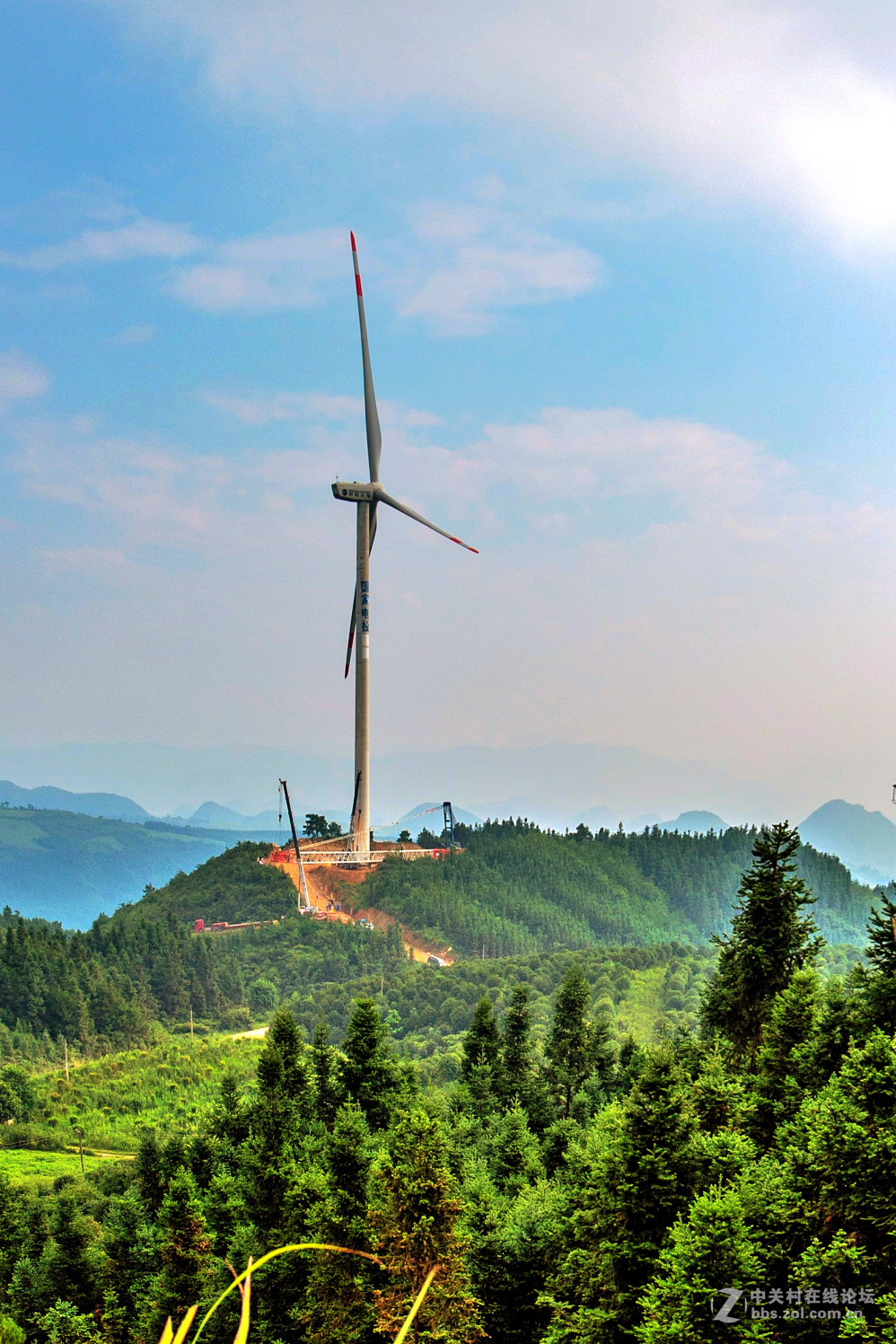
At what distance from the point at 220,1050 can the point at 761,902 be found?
511ft

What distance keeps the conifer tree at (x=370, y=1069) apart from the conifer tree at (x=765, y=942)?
27935mm

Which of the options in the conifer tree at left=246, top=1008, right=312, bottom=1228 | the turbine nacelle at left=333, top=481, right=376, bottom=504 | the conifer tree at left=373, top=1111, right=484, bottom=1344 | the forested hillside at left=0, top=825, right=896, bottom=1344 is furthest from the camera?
the turbine nacelle at left=333, top=481, right=376, bottom=504

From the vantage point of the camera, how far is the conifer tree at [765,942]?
62562mm

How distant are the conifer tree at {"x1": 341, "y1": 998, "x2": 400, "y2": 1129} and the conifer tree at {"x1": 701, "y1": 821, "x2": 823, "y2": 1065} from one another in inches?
1100

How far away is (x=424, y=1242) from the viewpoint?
50750mm

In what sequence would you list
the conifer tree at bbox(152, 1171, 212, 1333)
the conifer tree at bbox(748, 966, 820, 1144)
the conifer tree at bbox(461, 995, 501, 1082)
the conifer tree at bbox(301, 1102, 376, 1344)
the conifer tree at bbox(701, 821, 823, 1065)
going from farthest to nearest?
1. the conifer tree at bbox(461, 995, 501, 1082)
2. the conifer tree at bbox(152, 1171, 212, 1333)
3. the conifer tree at bbox(701, 821, 823, 1065)
4. the conifer tree at bbox(301, 1102, 376, 1344)
5. the conifer tree at bbox(748, 966, 820, 1144)

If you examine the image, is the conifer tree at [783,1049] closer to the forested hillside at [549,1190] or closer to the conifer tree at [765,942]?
the forested hillside at [549,1190]

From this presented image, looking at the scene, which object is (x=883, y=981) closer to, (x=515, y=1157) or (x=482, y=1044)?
(x=515, y=1157)

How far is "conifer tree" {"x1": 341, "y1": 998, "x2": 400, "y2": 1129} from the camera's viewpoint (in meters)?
80.2

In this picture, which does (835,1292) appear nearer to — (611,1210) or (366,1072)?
(611,1210)

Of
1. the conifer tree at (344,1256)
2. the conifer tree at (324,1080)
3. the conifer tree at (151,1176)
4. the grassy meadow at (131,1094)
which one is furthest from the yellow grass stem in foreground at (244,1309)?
the grassy meadow at (131,1094)

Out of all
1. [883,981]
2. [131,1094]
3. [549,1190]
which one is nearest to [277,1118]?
[549,1190]

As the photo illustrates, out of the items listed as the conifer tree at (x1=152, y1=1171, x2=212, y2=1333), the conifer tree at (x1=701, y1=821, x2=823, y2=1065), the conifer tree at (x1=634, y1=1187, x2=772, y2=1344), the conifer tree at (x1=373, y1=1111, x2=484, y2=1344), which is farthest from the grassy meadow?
the conifer tree at (x1=634, y1=1187, x2=772, y2=1344)

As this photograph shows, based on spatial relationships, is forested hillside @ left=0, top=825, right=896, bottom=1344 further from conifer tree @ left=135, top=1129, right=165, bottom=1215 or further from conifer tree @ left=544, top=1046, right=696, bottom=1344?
conifer tree @ left=135, top=1129, right=165, bottom=1215
